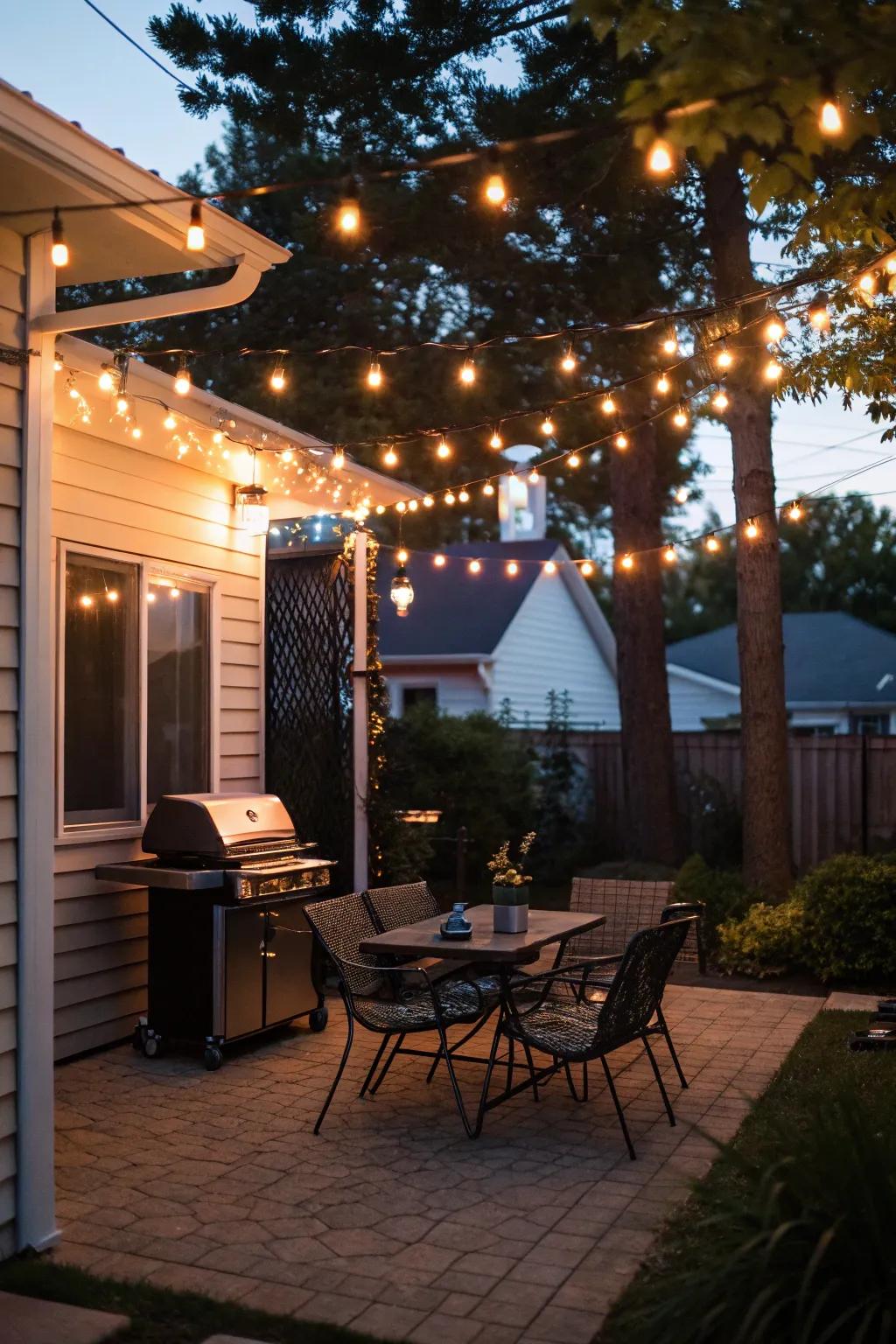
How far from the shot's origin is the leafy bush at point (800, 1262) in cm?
297

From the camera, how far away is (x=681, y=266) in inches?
427

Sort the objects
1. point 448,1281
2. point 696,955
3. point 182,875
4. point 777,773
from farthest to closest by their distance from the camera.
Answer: point 777,773 → point 696,955 → point 182,875 → point 448,1281

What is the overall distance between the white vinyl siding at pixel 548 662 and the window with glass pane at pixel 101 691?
9519 millimetres

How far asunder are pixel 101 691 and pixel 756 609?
5341 millimetres

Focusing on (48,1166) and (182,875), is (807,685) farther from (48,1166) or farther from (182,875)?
(48,1166)

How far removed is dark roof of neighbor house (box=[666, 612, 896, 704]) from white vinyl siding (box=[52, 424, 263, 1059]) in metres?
14.3

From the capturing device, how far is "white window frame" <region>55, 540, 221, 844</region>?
6.45 m

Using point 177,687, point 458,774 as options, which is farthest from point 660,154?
point 458,774

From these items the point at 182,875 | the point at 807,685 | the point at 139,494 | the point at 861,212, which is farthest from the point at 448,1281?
the point at 807,685

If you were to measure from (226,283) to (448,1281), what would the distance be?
360 centimetres

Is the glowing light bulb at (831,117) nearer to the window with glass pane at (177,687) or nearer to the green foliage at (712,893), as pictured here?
the window with glass pane at (177,687)

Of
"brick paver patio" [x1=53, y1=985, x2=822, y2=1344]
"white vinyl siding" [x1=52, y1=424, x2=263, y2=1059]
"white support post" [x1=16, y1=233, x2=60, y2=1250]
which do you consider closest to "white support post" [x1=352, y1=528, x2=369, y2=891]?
"white vinyl siding" [x1=52, y1=424, x2=263, y2=1059]

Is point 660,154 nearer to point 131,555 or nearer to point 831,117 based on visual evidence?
point 831,117

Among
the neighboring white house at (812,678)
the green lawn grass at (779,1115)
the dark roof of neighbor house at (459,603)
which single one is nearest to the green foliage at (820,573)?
the neighboring white house at (812,678)
